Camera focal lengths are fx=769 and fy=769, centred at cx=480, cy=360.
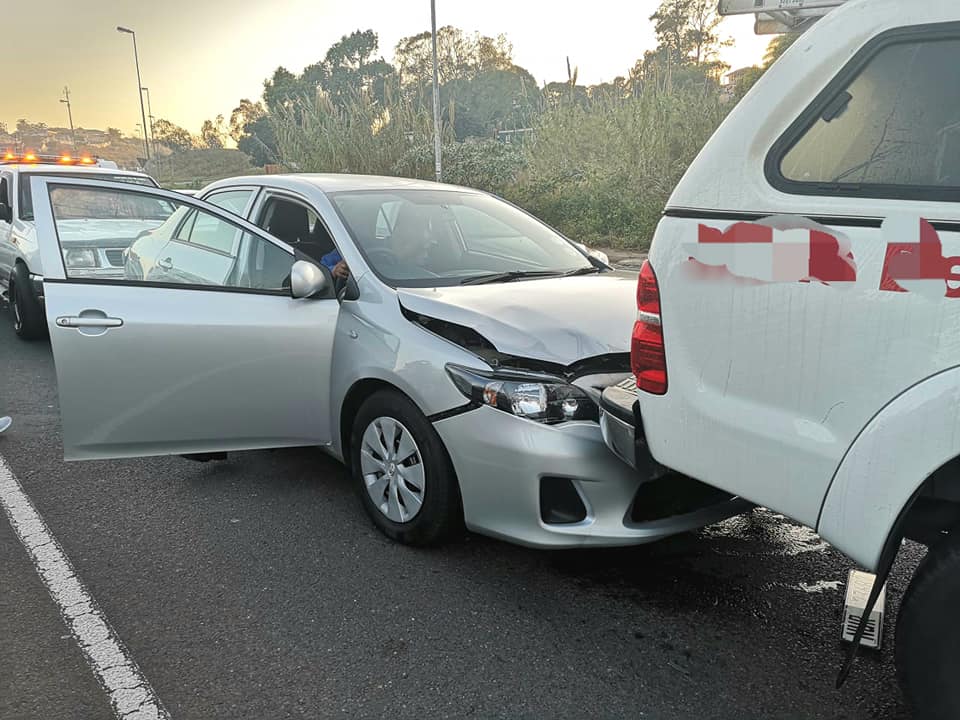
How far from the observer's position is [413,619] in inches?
110

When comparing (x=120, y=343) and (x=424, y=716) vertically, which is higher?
(x=120, y=343)

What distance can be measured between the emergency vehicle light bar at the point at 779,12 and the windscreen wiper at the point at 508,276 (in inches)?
89.4

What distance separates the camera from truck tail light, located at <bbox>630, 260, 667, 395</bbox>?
2238mm

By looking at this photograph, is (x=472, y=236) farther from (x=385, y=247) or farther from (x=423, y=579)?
(x=423, y=579)

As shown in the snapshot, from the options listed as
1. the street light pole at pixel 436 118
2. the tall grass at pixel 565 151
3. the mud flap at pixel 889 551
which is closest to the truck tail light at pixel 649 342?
the mud flap at pixel 889 551

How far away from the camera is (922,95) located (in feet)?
5.81

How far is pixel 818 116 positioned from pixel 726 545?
2.04 meters

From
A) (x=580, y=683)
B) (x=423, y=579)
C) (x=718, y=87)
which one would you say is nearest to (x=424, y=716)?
(x=580, y=683)

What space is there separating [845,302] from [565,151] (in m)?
17.8

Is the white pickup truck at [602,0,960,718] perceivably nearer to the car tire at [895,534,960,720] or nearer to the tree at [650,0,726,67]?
the car tire at [895,534,960,720]

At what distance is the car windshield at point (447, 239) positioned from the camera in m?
3.72

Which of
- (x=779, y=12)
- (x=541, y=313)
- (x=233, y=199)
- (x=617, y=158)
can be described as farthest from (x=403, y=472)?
(x=617, y=158)

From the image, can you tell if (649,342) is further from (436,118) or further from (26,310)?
(436,118)

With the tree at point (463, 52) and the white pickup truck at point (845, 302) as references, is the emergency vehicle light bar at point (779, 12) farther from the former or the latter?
the tree at point (463, 52)
